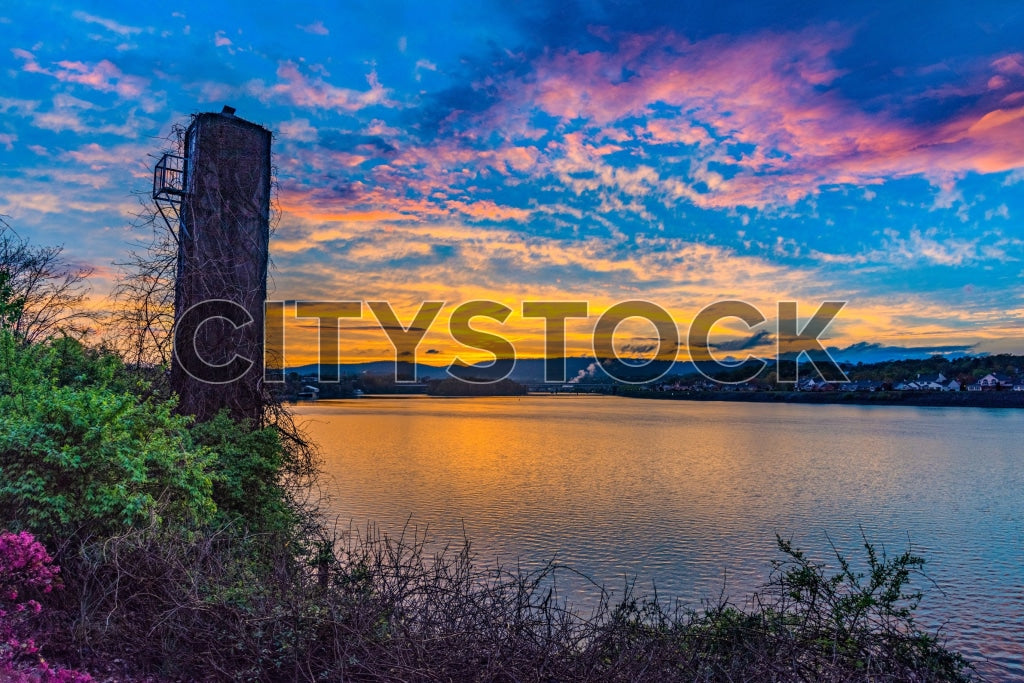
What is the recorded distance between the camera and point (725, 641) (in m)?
7.88

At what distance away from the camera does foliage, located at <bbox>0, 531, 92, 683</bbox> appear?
18.1 ft

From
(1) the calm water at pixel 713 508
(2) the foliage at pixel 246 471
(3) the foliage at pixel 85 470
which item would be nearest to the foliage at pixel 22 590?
(3) the foliage at pixel 85 470

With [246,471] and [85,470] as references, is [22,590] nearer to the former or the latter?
[85,470]

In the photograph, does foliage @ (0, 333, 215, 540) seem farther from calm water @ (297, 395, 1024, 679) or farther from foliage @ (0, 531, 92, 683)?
calm water @ (297, 395, 1024, 679)

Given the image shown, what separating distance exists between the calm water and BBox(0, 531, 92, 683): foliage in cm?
555

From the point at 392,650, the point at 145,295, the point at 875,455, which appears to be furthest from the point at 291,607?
the point at 875,455

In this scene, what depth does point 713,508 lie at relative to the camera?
1037 inches

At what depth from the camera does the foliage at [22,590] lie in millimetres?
5512

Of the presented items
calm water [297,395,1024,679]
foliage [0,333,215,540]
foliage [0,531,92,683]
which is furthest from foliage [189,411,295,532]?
foliage [0,531,92,683]

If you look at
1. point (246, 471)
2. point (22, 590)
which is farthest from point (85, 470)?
point (246, 471)

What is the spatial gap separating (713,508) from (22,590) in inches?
934

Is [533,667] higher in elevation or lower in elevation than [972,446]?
higher

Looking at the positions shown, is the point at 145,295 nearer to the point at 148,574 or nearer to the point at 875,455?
the point at 148,574

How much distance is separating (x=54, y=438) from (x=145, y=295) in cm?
721
